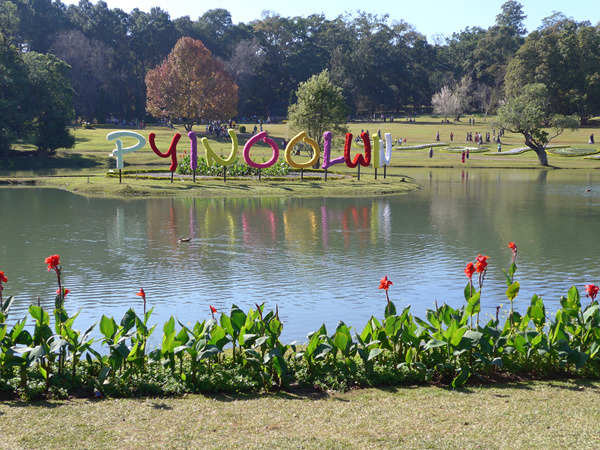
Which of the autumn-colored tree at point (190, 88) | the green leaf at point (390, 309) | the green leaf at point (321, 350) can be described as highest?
the autumn-colored tree at point (190, 88)

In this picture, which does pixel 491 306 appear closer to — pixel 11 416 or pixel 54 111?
pixel 11 416

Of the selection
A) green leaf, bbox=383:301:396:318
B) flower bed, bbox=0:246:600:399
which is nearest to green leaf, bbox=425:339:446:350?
flower bed, bbox=0:246:600:399

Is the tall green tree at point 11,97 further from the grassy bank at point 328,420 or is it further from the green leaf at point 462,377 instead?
the green leaf at point 462,377

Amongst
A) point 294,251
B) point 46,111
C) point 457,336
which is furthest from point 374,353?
point 46,111

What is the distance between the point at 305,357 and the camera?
8.02 meters

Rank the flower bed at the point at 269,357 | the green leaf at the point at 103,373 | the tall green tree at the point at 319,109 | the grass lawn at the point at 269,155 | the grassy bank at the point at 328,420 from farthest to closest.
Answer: the grass lawn at the point at 269,155
the tall green tree at the point at 319,109
the flower bed at the point at 269,357
the green leaf at the point at 103,373
the grassy bank at the point at 328,420

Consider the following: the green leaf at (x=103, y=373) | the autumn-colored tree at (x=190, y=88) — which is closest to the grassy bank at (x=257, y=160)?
the autumn-colored tree at (x=190, y=88)

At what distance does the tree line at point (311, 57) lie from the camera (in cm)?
8406

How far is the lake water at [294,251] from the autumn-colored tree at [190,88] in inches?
1680

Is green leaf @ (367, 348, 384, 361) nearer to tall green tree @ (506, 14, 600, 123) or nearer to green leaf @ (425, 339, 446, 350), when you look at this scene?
green leaf @ (425, 339, 446, 350)

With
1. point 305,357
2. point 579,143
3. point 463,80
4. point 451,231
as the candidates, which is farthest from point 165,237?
point 463,80

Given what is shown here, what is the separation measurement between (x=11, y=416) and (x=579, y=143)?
72.6 m

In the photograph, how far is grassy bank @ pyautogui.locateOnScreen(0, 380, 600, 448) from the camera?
616 centimetres

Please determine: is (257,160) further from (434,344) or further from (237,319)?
(434,344)
